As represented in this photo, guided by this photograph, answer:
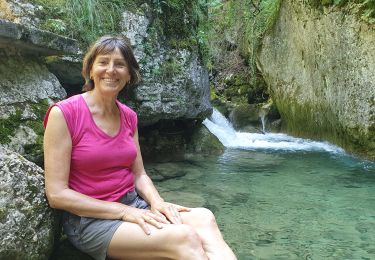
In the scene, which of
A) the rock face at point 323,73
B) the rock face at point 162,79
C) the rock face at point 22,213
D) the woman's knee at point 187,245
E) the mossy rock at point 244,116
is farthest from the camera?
the mossy rock at point 244,116

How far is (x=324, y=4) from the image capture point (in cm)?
759

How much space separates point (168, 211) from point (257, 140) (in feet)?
25.5

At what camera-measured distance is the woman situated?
208 cm

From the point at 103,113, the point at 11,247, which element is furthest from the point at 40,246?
the point at 103,113

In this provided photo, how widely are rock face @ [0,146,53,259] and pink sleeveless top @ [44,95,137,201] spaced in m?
0.21

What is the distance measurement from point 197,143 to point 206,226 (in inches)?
220

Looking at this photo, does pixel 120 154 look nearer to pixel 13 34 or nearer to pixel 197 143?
pixel 13 34

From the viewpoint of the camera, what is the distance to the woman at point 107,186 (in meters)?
2.08

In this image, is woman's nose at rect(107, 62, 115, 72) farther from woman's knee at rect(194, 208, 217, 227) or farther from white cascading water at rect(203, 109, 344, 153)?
white cascading water at rect(203, 109, 344, 153)

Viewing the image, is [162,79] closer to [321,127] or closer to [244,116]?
[321,127]

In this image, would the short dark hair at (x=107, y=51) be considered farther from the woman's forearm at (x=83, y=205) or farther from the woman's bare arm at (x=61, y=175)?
the woman's forearm at (x=83, y=205)

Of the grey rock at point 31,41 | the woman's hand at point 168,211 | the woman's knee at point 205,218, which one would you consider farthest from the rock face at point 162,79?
the woman's knee at point 205,218

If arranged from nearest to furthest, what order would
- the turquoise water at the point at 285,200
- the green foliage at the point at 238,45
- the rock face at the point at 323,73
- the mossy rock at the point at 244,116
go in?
the turquoise water at the point at 285,200, the rock face at the point at 323,73, the green foliage at the point at 238,45, the mossy rock at the point at 244,116

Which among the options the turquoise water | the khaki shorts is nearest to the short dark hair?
the khaki shorts
